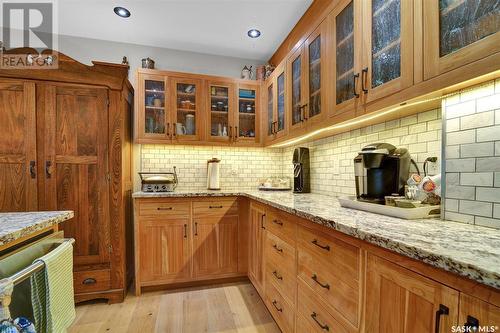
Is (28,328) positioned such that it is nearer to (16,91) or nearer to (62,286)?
(62,286)

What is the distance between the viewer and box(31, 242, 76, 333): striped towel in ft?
2.80

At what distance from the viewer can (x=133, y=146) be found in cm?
267

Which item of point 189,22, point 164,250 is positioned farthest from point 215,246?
point 189,22

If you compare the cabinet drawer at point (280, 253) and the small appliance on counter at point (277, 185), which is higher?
the small appliance on counter at point (277, 185)

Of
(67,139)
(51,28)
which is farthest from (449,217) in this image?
(51,28)

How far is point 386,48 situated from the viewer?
1.16m

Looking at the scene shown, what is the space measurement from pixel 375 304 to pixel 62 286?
4.04ft

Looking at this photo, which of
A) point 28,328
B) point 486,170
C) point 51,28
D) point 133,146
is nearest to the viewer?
point 28,328

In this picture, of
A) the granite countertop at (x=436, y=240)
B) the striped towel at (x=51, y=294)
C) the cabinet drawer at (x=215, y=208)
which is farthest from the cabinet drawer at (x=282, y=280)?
the striped towel at (x=51, y=294)

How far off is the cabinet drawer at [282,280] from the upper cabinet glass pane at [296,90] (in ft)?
4.04

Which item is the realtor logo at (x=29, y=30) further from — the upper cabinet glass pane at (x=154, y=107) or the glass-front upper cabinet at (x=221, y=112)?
the glass-front upper cabinet at (x=221, y=112)

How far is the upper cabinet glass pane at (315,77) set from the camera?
1718 millimetres

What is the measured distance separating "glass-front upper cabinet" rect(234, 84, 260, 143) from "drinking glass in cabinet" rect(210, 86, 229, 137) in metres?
0.17

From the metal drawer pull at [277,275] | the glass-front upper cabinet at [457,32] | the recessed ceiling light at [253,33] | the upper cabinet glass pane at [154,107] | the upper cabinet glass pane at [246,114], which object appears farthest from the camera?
the upper cabinet glass pane at [246,114]
